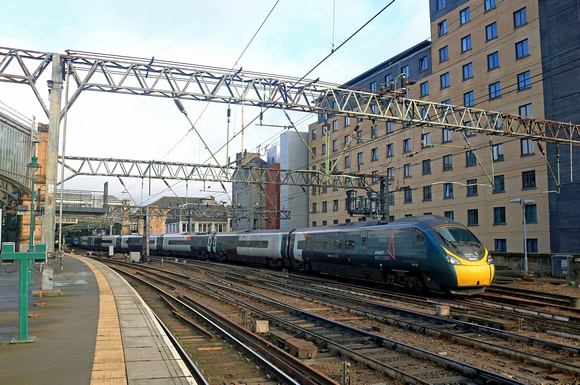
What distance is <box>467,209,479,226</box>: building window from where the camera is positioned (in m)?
40.1

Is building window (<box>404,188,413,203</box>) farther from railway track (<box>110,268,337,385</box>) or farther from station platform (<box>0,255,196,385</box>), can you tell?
station platform (<box>0,255,196,385</box>)

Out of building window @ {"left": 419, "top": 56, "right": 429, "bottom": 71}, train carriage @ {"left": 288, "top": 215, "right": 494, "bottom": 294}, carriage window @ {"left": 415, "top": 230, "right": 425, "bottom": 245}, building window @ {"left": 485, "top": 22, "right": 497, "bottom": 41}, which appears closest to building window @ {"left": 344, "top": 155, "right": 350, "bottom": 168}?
building window @ {"left": 419, "top": 56, "right": 429, "bottom": 71}

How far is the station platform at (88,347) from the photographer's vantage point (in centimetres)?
705

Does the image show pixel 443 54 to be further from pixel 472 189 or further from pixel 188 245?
pixel 188 245

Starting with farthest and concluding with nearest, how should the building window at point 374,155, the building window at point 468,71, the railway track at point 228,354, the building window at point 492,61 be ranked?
the building window at point 374,155
the building window at point 468,71
the building window at point 492,61
the railway track at point 228,354

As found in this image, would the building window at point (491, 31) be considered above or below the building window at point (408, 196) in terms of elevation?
above

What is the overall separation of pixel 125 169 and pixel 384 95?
21.3 metres

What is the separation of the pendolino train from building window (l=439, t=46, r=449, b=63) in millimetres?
24609

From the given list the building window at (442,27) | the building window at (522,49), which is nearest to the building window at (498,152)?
the building window at (522,49)

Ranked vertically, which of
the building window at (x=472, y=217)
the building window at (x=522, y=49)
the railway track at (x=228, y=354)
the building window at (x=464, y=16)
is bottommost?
the railway track at (x=228, y=354)

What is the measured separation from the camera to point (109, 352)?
847 centimetres

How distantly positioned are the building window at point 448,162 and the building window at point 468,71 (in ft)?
23.6

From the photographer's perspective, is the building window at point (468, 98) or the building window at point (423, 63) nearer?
the building window at point (468, 98)

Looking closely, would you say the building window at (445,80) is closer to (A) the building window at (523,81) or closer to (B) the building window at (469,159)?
(B) the building window at (469,159)
